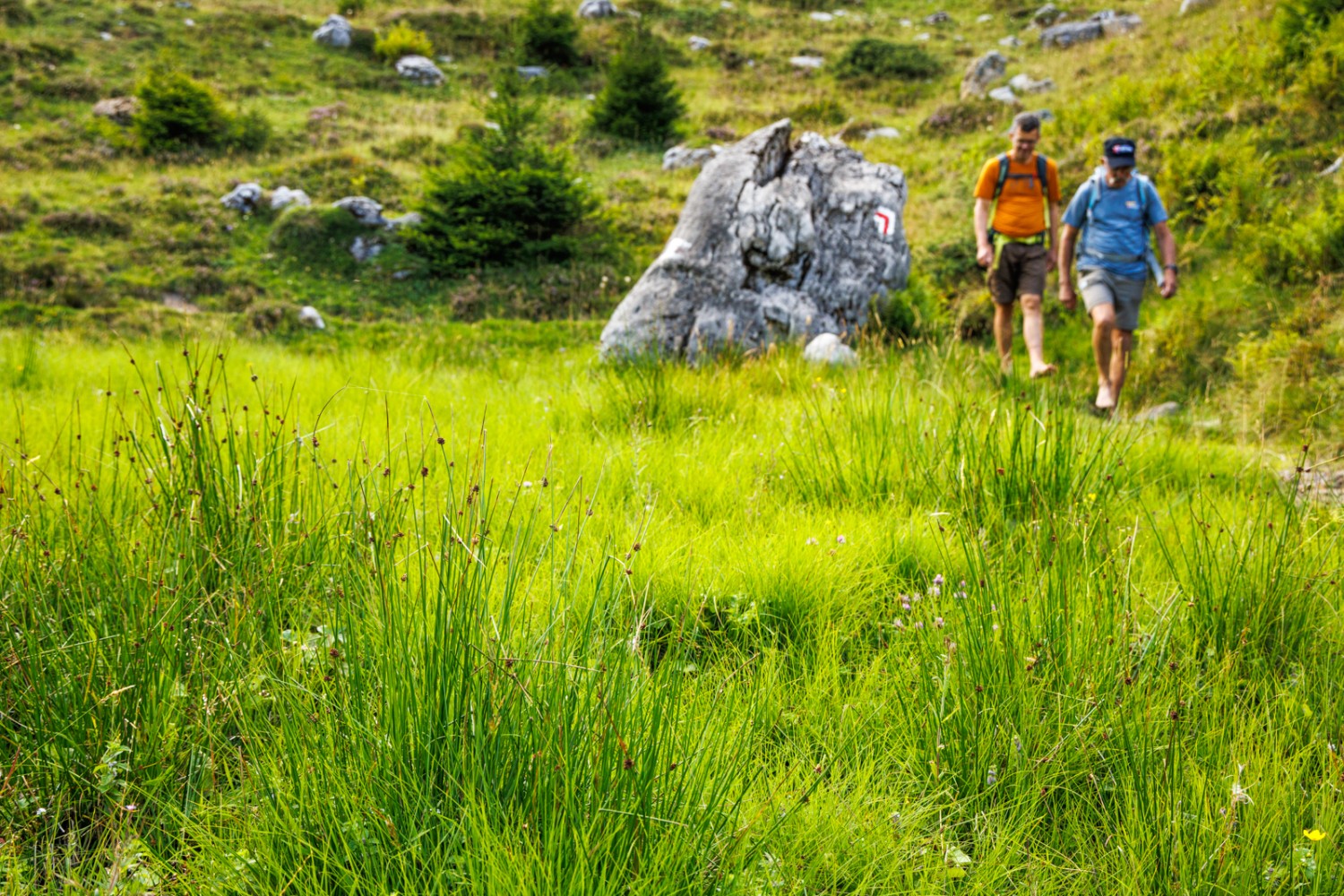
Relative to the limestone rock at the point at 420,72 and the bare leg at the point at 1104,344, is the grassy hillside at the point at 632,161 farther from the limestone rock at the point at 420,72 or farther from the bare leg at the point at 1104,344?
the limestone rock at the point at 420,72

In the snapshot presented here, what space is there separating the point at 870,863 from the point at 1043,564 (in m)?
1.63

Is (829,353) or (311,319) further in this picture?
(311,319)

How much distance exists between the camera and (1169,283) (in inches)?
293

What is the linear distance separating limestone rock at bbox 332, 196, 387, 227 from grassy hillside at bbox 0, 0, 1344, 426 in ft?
3.51

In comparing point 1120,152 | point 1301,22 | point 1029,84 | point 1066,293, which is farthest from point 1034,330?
point 1029,84

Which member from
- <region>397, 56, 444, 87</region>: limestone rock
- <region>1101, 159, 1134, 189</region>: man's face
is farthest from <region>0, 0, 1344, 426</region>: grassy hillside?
<region>1101, 159, 1134, 189</region>: man's face

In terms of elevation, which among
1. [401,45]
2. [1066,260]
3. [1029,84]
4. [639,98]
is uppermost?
[401,45]

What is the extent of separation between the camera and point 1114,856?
6.46 ft

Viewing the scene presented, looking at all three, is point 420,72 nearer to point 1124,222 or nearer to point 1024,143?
point 1024,143

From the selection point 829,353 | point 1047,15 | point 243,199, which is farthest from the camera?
point 1047,15

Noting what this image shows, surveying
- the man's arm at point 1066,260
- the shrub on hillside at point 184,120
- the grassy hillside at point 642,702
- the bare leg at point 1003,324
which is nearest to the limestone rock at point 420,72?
the shrub on hillside at point 184,120

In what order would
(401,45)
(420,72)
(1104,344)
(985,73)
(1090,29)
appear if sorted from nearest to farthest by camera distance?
1. (1104,344)
2. (985,73)
3. (1090,29)
4. (420,72)
5. (401,45)

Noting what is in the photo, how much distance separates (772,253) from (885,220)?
185cm

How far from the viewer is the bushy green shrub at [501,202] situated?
16.4m
